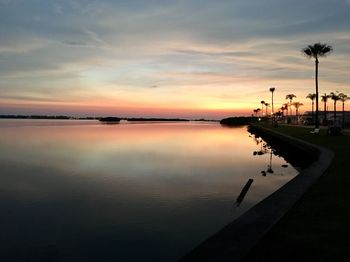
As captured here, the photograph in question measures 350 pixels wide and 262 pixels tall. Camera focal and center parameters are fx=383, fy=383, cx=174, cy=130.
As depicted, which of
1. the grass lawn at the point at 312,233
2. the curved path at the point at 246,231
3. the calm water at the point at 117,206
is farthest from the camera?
the calm water at the point at 117,206

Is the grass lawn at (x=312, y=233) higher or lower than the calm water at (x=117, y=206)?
higher

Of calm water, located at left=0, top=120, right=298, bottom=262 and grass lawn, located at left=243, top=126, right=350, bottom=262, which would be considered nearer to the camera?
grass lawn, located at left=243, top=126, right=350, bottom=262

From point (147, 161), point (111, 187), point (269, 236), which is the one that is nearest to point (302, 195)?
point (269, 236)

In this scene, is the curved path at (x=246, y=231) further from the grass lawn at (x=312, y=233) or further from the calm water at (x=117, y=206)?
the calm water at (x=117, y=206)

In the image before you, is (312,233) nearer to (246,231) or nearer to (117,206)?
(246,231)

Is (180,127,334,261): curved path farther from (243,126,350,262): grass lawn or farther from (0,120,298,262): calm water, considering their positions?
(0,120,298,262): calm water

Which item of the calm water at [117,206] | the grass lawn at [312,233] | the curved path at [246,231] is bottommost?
the calm water at [117,206]

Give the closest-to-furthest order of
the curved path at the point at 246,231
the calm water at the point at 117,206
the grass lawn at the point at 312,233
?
1. the grass lawn at the point at 312,233
2. the curved path at the point at 246,231
3. the calm water at the point at 117,206

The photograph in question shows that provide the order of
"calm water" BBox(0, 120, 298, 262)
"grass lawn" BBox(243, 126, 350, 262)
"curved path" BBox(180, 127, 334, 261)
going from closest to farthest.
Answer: "grass lawn" BBox(243, 126, 350, 262), "curved path" BBox(180, 127, 334, 261), "calm water" BBox(0, 120, 298, 262)

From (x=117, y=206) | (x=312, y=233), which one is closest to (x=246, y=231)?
(x=312, y=233)

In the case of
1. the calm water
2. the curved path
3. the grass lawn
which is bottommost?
the calm water

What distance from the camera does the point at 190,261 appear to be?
7426 mm

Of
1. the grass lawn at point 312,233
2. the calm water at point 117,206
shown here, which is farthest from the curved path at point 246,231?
the calm water at point 117,206

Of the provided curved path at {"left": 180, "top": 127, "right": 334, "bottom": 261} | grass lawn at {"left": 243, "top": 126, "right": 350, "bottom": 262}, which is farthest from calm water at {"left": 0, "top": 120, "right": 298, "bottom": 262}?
grass lawn at {"left": 243, "top": 126, "right": 350, "bottom": 262}
